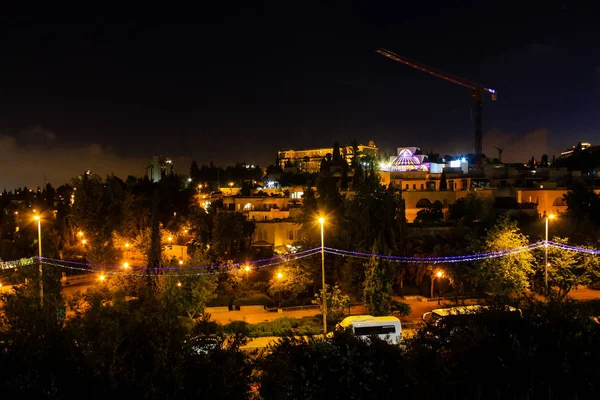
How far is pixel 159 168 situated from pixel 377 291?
96014mm

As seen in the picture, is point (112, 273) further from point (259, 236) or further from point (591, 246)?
point (591, 246)

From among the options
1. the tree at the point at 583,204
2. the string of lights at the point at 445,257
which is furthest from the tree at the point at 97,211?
the tree at the point at 583,204

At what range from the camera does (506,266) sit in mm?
21125

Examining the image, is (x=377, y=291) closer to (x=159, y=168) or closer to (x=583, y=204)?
(x=583, y=204)

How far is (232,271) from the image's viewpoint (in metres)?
24.7

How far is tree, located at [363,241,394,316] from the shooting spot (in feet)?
61.4

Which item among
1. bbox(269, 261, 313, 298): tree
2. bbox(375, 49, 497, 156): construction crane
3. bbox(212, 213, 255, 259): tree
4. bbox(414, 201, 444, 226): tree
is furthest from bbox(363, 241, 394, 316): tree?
bbox(375, 49, 497, 156): construction crane

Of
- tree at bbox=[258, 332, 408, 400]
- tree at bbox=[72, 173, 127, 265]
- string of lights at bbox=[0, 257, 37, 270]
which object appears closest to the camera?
tree at bbox=[258, 332, 408, 400]

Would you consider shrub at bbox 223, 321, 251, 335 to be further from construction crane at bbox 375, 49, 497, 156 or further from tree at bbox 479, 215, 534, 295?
construction crane at bbox 375, 49, 497, 156

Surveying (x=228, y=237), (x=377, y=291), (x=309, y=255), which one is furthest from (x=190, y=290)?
(x=228, y=237)

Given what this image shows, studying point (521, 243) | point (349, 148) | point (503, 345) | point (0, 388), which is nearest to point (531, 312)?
point (503, 345)

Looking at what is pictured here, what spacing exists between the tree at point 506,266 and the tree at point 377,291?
5.47 m

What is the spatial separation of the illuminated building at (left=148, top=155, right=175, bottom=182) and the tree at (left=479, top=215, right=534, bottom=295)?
86396 mm

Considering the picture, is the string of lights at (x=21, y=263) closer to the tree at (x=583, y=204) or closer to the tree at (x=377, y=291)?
the tree at (x=377, y=291)
